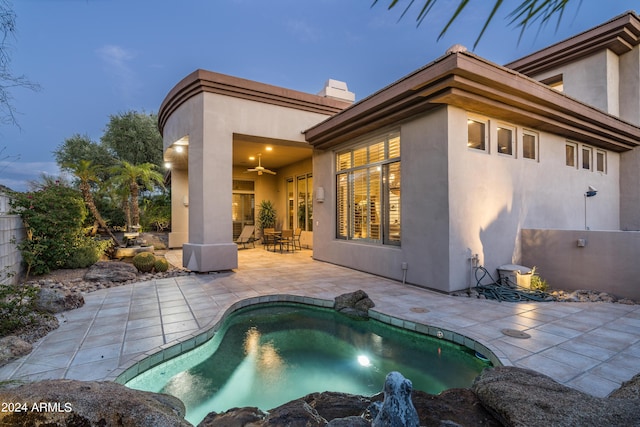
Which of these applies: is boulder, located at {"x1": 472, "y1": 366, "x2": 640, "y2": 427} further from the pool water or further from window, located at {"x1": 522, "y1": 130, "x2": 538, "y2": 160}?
window, located at {"x1": 522, "y1": 130, "x2": 538, "y2": 160}

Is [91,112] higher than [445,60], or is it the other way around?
[91,112]

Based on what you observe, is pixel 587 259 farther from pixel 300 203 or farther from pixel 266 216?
pixel 266 216

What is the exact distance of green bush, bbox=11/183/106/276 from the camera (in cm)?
662

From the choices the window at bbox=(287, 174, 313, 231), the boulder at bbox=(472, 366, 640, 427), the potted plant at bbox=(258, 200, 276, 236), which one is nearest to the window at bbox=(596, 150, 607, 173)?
Result: the window at bbox=(287, 174, 313, 231)

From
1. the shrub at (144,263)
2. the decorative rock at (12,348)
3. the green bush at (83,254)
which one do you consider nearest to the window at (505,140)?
the decorative rock at (12,348)

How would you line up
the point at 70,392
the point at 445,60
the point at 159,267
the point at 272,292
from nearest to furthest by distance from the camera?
the point at 70,392 → the point at 445,60 → the point at 272,292 → the point at 159,267

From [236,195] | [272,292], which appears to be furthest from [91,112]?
[272,292]

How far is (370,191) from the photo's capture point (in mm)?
7766

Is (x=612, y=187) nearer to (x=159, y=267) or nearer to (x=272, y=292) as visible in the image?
(x=272, y=292)

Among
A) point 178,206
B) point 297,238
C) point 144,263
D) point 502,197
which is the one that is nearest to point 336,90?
point 297,238

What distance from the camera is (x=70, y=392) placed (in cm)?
193

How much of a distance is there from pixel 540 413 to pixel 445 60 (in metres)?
4.93

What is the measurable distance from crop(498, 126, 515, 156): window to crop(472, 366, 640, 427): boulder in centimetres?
545

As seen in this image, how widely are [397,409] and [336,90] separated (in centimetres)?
1314
